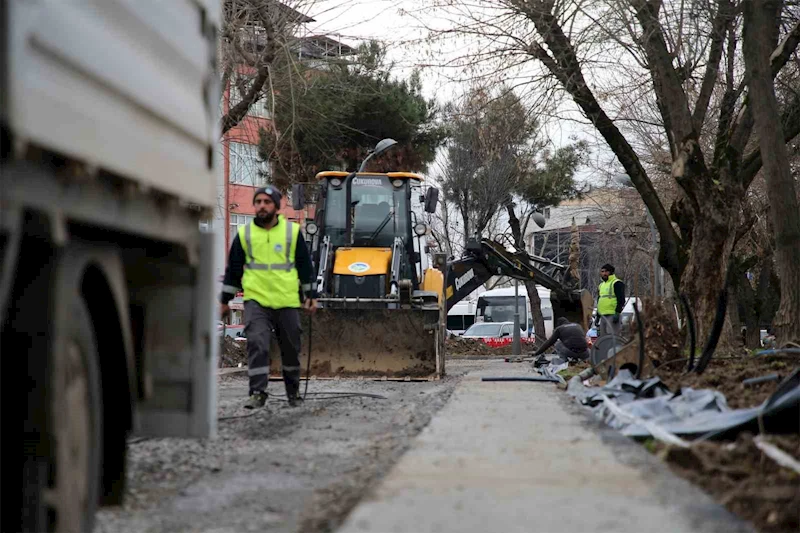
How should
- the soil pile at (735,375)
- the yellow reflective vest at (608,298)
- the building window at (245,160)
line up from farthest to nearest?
the building window at (245,160), the yellow reflective vest at (608,298), the soil pile at (735,375)

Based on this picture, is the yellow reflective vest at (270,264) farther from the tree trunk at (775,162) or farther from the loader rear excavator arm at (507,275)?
the loader rear excavator arm at (507,275)

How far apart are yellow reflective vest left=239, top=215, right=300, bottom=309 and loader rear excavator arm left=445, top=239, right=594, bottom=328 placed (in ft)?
47.5

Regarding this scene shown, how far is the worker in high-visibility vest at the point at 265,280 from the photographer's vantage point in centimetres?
1035

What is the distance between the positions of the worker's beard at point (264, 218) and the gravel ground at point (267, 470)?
1.62m

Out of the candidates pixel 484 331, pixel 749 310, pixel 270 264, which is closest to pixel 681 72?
pixel 270 264

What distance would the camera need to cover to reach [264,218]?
1034 centimetres

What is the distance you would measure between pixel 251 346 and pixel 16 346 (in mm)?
6673

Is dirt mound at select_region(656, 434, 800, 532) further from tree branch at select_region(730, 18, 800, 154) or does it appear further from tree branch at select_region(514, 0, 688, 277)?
tree branch at select_region(730, 18, 800, 154)

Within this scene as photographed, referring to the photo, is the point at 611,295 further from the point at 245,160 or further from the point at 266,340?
the point at 266,340

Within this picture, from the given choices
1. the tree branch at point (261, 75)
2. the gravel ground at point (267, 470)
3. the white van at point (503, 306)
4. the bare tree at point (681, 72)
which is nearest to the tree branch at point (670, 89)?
the bare tree at point (681, 72)

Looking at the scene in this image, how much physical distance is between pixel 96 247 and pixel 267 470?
2.87 meters

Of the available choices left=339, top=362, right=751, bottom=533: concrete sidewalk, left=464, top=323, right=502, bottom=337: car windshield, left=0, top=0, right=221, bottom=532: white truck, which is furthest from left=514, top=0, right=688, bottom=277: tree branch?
left=464, top=323, right=502, bottom=337: car windshield

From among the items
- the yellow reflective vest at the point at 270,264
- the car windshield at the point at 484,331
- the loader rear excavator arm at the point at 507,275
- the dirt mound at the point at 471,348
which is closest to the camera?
the yellow reflective vest at the point at 270,264

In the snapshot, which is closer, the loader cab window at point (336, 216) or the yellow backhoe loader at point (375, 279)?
the yellow backhoe loader at point (375, 279)
